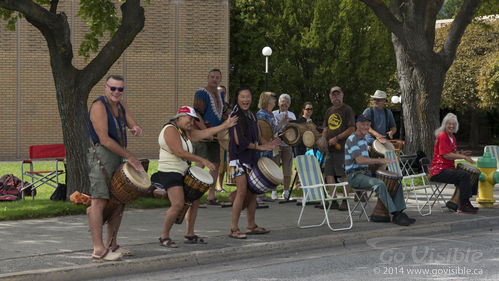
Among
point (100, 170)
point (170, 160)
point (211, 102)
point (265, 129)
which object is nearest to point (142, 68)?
point (265, 129)

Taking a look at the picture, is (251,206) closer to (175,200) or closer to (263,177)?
(263,177)

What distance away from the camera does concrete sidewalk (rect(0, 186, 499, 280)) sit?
7.29m

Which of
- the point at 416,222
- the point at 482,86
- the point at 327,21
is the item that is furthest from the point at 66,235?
the point at 482,86

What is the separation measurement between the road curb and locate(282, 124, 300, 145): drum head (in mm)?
2896

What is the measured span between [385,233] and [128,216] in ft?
13.1

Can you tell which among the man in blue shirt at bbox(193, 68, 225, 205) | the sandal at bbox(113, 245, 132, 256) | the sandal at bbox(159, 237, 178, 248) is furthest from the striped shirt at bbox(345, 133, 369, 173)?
the sandal at bbox(113, 245, 132, 256)

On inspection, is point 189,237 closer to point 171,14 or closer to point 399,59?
point 399,59

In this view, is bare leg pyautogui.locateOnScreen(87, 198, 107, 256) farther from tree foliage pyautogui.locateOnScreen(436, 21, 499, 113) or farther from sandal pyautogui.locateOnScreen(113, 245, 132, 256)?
tree foliage pyautogui.locateOnScreen(436, 21, 499, 113)

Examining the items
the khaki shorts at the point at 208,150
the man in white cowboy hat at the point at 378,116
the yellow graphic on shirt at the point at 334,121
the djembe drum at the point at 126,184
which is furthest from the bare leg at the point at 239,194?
the man in white cowboy hat at the point at 378,116

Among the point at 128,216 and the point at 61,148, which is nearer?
the point at 128,216

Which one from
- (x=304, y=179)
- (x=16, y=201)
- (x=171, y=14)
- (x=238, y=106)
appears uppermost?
(x=171, y=14)

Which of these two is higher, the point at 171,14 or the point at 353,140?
the point at 171,14

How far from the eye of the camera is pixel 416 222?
10.5m

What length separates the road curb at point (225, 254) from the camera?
699 cm
